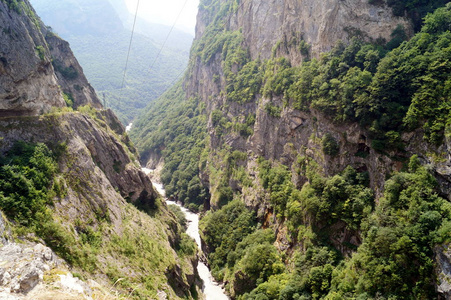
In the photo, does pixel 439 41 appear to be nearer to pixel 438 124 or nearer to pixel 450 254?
pixel 438 124

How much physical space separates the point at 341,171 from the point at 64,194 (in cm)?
3575

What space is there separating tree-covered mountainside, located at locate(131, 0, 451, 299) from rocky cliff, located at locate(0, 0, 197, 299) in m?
17.7

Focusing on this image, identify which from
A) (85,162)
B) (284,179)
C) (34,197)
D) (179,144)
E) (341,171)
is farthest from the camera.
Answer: (179,144)

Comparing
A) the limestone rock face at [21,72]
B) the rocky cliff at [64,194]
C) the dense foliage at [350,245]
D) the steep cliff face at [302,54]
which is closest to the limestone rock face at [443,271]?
the dense foliage at [350,245]

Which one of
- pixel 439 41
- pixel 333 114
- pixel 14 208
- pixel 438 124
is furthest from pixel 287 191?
pixel 14 208

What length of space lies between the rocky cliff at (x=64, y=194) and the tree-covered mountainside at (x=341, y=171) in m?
17.7

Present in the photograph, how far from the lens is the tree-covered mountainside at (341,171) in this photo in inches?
991

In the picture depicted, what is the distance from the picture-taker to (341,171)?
124ft

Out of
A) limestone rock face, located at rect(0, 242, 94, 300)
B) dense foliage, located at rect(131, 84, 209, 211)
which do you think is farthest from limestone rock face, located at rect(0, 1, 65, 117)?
dense foliage, located at rect(131, 84, 209, 211)

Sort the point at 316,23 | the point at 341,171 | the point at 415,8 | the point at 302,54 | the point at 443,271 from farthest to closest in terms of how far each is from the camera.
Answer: the point at 302,54, the point at 316,23, the point at 341,171, the point at 415,8, the point at 443,271

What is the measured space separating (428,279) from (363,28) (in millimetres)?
36642

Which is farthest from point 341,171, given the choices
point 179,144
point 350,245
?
point 179,144

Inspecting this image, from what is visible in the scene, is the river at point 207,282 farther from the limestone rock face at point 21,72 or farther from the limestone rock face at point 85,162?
the limestone rock face at point 21,72

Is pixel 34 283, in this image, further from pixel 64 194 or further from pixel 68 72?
pixel 68 72
